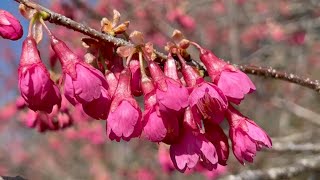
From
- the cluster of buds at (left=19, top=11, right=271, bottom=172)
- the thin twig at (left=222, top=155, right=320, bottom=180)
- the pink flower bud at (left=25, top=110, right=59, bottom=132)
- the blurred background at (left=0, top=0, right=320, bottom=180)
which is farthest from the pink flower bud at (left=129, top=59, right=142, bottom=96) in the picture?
the blurred background at (left=0, top=0, right=320, bottom=180)

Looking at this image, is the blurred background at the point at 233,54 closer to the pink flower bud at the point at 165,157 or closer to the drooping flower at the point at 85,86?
the pink flower bud at the point at 165,157

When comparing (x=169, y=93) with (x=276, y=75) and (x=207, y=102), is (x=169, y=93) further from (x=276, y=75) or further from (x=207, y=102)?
(x=276, y=75)

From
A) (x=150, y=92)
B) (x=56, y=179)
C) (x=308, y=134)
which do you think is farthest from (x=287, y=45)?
(x=150, y=92)

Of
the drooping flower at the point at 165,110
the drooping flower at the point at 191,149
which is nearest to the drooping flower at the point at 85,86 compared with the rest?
the drooping flower at the point at 165,110

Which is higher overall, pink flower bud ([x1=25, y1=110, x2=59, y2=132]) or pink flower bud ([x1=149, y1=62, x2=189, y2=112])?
pink flower bud ([x1=149, y1=62, x2=189, y2=112])

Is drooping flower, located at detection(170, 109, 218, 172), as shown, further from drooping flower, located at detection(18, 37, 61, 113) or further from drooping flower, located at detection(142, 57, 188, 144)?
drooping flower, located at detection(18, 37, 61, 113)
